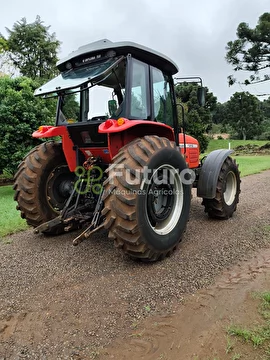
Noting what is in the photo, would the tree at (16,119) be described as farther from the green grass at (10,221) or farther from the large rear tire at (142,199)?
the large rear tire at (142,199)

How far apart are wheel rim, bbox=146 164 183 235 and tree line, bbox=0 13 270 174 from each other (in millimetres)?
1776

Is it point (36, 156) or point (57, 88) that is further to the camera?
point (36, 156)

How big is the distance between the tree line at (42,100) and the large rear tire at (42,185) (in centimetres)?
89

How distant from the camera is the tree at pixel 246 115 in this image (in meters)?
36.1

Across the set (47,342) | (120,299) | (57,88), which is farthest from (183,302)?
(57,88)

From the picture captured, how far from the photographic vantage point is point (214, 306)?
2426 millimetres

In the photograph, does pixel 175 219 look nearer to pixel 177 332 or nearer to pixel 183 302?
pixel 183 302

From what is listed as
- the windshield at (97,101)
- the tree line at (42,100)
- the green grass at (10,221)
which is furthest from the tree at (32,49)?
the windshield at (97,101)

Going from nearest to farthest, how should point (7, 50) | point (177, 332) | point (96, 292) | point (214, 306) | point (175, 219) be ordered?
point (177, 332) < point (214, 306) < point (96, 292) < point (175, 219) < point (7, 50)

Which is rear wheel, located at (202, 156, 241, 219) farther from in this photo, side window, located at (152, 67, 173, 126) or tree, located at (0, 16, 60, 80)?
tree, located at (0, 16, 60, 80)

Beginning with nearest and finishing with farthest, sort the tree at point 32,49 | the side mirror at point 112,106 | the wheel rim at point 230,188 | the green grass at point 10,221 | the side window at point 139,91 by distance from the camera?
the side window at point 139,91 < the side mirror at point 112,106 < the green grass at point 10,221 < the wheel rim at point 230,188 < the tree at point 32,49

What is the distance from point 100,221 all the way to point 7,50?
24.3 meters

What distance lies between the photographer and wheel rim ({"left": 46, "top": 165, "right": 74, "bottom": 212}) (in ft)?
13.5

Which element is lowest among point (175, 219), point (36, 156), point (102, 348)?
point (102, 348)
